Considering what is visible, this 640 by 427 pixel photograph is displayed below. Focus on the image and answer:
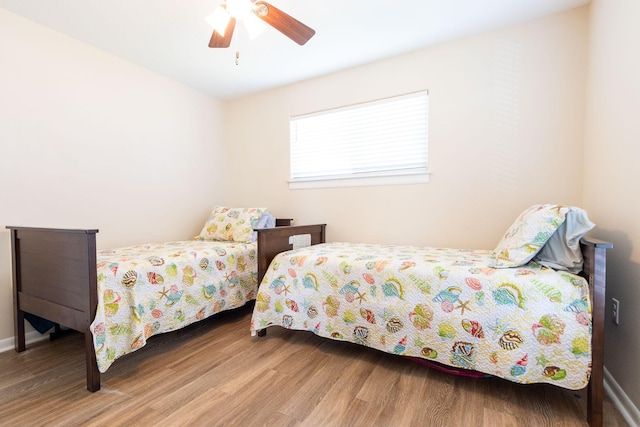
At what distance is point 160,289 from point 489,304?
1.72m

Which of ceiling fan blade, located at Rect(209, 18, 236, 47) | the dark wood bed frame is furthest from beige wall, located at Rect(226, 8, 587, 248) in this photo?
ceiling fan blade, located at Rect(209, 18, 236, 47)

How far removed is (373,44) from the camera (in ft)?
7.00

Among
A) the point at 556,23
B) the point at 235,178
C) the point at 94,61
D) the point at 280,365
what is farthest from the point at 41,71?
the point at 556,23

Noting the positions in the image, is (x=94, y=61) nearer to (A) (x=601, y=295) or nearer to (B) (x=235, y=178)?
(B) (x=235, y=178)

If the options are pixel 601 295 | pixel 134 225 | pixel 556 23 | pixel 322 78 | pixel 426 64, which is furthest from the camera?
pixel 322 78

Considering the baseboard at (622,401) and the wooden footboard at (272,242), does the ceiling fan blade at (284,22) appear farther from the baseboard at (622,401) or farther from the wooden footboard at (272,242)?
the baseboard at (622,401)

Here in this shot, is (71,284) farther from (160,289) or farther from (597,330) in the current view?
(597,330)

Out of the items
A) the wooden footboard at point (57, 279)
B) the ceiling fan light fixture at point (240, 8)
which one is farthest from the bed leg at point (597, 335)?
the wooden footboard at point (57, 279)

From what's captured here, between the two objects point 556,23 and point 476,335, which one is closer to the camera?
point 476,335

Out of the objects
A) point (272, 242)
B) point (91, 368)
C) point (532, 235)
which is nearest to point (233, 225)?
point (272, 242)

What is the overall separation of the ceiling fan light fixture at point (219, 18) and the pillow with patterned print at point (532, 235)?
1.79 m

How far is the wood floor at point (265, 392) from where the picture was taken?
1.15 meters

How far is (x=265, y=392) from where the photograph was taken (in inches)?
51.8

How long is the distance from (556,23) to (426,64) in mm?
785
